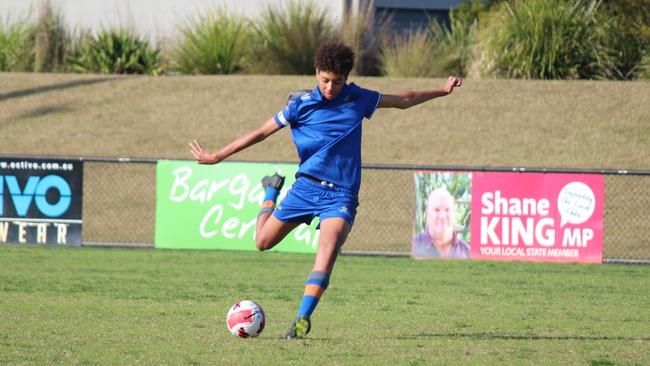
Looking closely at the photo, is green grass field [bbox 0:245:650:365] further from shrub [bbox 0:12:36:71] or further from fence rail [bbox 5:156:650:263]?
shrub [bbox 0:12:36:71]

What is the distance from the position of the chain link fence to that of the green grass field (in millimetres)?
2442

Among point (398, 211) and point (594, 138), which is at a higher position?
point (594, 138)

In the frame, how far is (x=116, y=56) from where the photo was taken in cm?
2828

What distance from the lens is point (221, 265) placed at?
15.2 meters


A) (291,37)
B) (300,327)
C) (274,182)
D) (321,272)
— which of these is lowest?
(300,327)

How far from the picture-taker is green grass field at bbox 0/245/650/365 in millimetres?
7492

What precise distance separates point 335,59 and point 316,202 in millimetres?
1135

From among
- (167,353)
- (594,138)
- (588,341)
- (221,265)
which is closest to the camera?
(167,353)

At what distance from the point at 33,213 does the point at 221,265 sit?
12.8 feet

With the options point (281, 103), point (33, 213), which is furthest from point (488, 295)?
point (281, 103)

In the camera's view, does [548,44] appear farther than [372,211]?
Yes

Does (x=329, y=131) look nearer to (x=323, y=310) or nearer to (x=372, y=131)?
(x=323, y=310)

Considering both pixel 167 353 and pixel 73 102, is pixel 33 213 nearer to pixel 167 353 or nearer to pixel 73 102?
pixel 73 102

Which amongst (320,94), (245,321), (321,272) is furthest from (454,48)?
(245,321)
